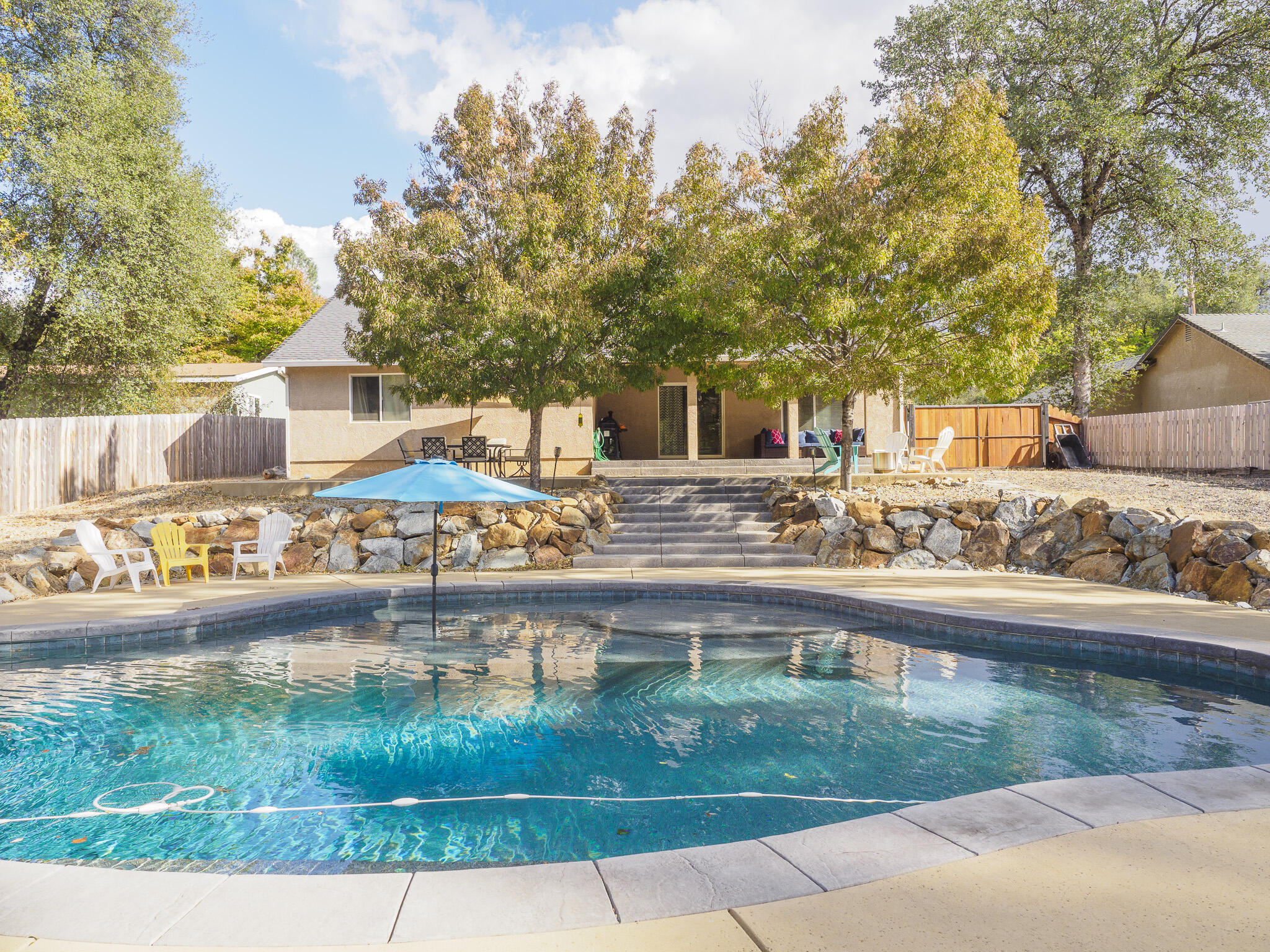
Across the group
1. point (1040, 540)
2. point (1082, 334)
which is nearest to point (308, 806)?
point (1040, 540)

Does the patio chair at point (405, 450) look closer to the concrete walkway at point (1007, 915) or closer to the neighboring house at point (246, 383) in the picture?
the neighboring house at point (246, 383)

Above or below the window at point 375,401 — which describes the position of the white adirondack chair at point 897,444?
below

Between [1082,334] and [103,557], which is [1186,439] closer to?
[1082,334]

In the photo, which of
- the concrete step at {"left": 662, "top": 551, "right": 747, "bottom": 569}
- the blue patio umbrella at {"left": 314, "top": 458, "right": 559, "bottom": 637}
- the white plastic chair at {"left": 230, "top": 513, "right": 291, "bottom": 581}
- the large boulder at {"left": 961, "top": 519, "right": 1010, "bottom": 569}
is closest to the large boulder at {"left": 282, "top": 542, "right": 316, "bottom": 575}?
the white plastic chair at {"left": 230, "top": 513, "right": 291, "bottom": 581}

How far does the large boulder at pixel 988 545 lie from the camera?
11500 mm

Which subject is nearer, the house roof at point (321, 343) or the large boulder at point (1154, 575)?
the large boulder at point (1154, 575)

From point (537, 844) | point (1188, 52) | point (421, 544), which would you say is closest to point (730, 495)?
point (421, 544)

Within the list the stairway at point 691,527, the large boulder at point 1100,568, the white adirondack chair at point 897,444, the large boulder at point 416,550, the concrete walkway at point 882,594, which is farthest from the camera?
the white adirondack chair at point 897,444

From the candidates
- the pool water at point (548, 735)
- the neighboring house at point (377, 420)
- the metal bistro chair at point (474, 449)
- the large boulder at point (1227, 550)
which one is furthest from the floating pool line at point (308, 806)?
the neighboring house at point (377, 420)

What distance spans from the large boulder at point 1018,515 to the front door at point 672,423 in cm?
898

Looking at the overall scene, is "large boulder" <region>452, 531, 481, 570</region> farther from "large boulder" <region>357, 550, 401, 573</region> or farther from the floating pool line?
the floating pool line

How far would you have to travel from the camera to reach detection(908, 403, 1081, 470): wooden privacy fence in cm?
1930

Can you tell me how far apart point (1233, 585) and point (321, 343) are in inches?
681

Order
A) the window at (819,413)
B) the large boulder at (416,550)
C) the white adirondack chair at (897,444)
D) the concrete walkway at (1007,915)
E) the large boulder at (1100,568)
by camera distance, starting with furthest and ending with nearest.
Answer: the window at (819,413)
the white adirondack chair at (897,444)
the large boulder at (416,550)
the large boulder at (1100,568)
the concrete walkway at (1007,915)
